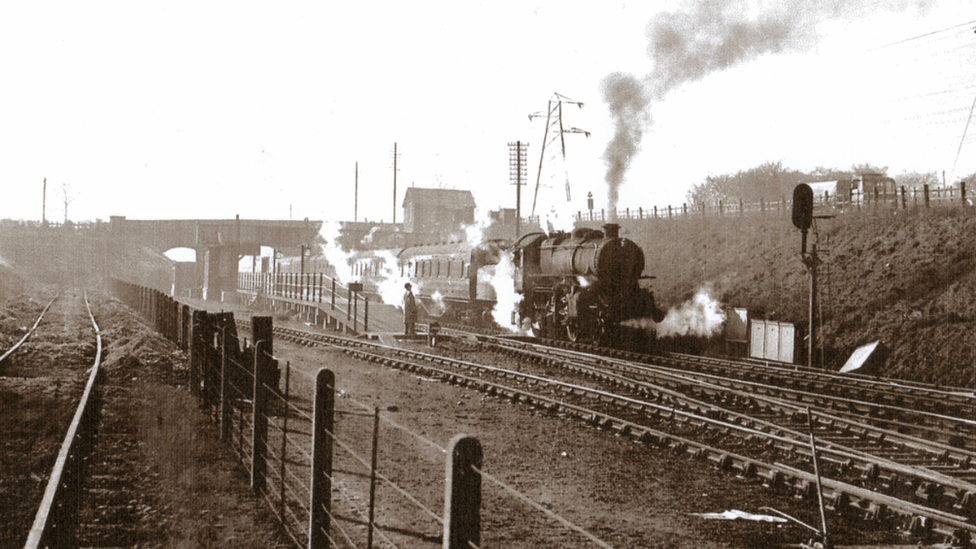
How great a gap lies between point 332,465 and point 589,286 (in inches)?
510

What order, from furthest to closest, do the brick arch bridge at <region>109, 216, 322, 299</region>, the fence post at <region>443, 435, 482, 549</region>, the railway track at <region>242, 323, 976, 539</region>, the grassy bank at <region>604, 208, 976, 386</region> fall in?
the brick arch bridge at <region>109, 216, 322, 299</region>, the grassy bank at <region>604, 208, 976, 386</region>, the railway track at <region>242, 323, 976, 539</region>, the fence post at <region>443, 435, 482, 549</region>

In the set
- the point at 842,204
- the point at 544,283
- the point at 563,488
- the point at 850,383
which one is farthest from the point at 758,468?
the point at 842,204

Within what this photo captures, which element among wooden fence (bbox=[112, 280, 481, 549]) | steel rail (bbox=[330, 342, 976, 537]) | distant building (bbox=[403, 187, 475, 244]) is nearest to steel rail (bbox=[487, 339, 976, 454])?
steel rail (bbox=[330, 342, 976, 537])

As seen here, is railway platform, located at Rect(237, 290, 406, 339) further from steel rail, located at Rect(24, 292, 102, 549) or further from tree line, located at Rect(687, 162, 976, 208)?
tree line, located at Rect(687, 162, 976, 208)

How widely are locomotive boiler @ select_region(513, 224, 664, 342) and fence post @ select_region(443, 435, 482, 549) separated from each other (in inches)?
620

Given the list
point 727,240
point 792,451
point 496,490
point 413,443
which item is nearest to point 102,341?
point 413,443

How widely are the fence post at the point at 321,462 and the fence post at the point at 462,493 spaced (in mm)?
2029

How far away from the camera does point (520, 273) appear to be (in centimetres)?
2252

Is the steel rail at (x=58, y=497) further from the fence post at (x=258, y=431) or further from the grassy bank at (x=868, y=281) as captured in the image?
the grassy bank at (x=868, y=281)

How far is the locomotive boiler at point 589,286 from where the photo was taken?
730 inches

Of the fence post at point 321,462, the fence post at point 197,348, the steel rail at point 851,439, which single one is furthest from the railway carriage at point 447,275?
the fence post at point 321,462

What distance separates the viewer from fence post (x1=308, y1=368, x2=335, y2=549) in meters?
4.57

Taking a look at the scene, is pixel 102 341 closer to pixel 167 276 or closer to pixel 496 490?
pixel 496 490

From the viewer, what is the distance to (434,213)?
71750 millimetres
